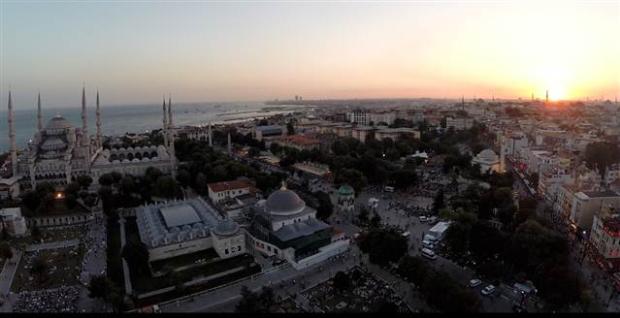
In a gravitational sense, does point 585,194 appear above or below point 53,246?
above

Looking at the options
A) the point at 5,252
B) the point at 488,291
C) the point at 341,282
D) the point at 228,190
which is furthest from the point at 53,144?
the point at 488,291

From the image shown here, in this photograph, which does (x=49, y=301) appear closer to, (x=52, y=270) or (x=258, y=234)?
(x=52, y=270)

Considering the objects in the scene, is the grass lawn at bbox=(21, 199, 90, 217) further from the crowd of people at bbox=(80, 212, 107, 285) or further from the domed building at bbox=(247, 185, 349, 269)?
the domed building at bbox=(247, 185, 349, 269)

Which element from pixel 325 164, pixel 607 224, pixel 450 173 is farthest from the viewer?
pixel 325 164

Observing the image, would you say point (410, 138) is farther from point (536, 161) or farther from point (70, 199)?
point (70, 199)

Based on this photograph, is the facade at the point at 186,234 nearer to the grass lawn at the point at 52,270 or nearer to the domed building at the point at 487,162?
the grass lawn at the point at 52,270

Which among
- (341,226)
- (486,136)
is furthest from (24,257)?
(486,136)
